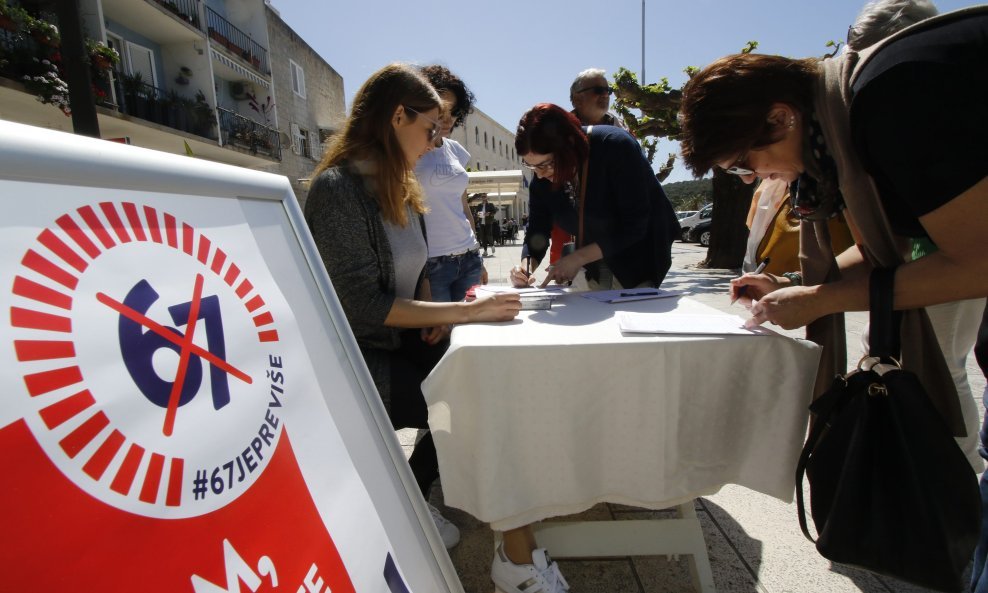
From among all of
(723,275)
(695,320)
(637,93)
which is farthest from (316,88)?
(695,320)

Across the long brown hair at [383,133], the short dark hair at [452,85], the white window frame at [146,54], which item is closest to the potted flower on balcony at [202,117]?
the white window frame at [146,54]

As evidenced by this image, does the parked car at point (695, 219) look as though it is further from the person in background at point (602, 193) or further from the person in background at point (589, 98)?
the person in background at point (602, 193)

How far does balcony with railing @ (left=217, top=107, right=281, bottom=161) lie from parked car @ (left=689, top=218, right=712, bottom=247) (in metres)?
16.1

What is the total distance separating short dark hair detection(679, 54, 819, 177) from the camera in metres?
1.22

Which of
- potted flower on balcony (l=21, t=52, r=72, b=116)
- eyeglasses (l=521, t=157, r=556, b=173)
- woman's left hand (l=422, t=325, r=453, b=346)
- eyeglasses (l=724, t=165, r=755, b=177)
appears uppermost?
potted flower on balcony (l=21, t=52, r=72, b=116)

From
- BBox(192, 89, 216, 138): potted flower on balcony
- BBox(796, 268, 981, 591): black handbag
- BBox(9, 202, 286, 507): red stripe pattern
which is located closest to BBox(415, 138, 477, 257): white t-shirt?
BBox(796, 268, 981, 591): black handbag

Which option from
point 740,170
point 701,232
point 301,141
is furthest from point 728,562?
point 301,141

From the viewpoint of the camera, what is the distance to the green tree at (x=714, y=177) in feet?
33.9

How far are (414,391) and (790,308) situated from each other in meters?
1.16

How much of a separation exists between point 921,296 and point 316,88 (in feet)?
77.1

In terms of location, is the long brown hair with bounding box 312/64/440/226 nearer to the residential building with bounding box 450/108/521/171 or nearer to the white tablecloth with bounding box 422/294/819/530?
the white tablecloth with bounding box 422/294/819/530

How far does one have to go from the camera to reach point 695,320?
58.2 inches

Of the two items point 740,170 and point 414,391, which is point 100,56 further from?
point 740,170

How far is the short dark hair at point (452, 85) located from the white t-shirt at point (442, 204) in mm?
321
